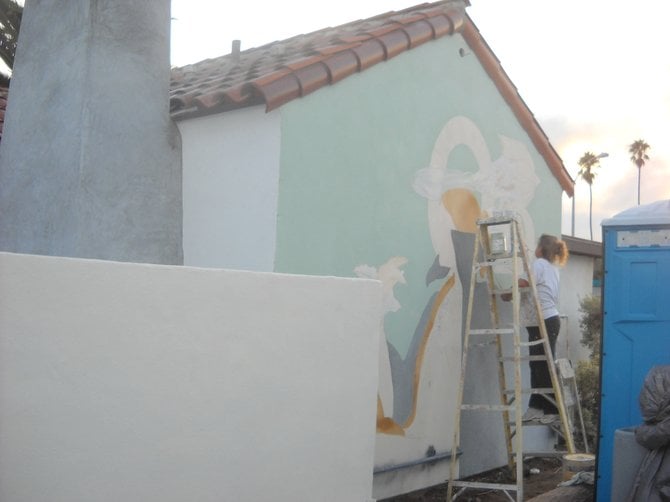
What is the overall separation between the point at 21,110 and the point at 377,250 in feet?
10.4

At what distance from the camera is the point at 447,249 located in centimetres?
729

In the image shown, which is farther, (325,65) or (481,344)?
(481,344)

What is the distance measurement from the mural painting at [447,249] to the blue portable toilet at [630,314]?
4.65 ft

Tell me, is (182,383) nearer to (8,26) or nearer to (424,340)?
(424,340)

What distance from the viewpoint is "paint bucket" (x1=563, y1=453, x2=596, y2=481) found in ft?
21.1

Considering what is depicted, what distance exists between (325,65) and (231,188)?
4.02 ft

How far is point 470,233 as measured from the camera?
25.0ft

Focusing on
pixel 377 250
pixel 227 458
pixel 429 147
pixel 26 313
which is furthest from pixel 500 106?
pixel 26 313

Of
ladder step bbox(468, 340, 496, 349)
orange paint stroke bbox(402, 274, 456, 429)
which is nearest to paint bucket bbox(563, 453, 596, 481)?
ladder step bbox(468, 340, 496, 349)

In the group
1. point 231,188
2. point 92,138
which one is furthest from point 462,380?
point 92,138

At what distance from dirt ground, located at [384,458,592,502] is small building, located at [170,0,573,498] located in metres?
0.11

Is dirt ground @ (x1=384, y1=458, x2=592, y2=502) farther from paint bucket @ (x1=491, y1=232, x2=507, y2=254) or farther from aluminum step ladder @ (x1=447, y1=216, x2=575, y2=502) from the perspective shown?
paint bucket @ (x1=491, y1=232, x2=507, y2=254)

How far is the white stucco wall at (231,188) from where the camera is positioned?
18.3 ft

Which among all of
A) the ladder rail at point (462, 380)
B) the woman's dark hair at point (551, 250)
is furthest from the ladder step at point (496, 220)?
the woman's dark hair at point (551, 250)
